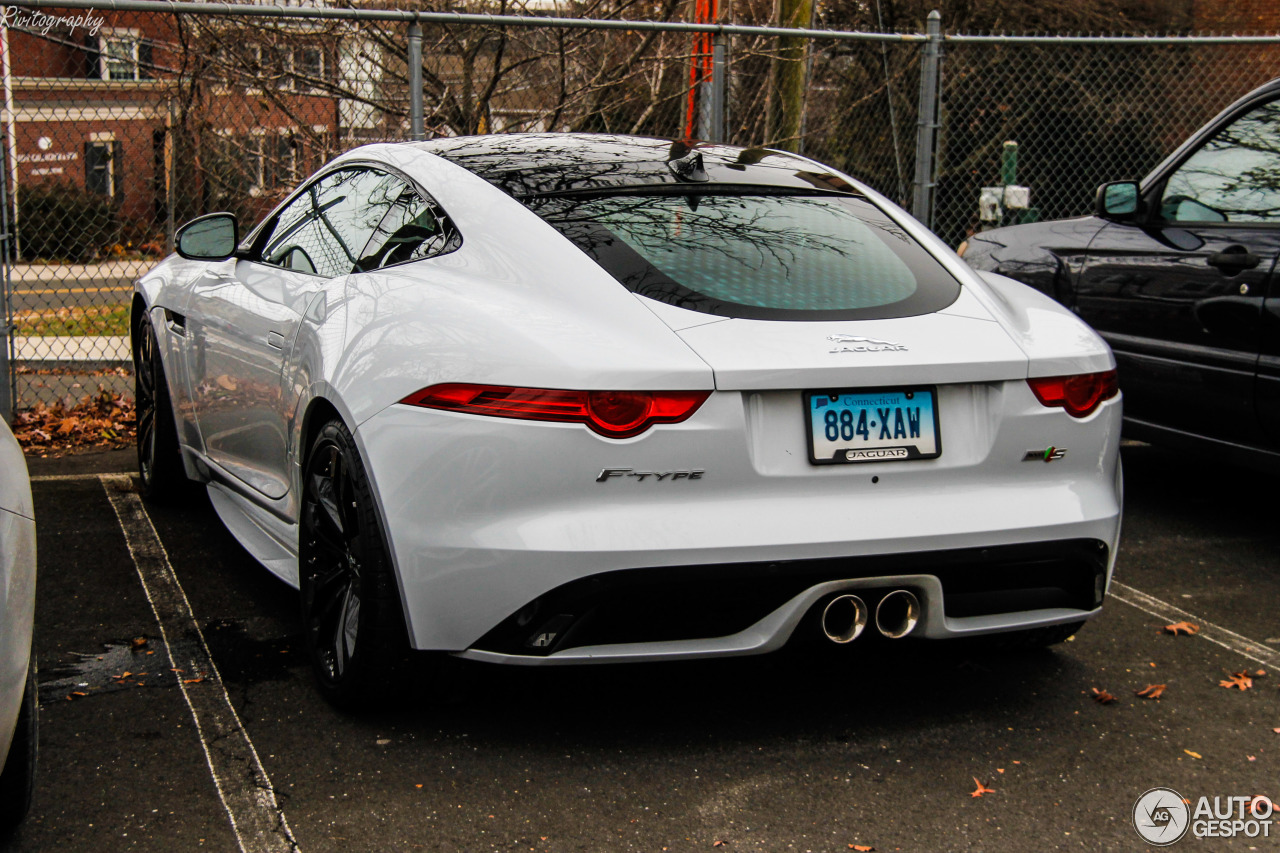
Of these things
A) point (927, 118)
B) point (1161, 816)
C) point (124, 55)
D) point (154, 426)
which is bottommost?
point (1161, 816)

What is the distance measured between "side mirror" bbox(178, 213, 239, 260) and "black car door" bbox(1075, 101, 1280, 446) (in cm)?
366

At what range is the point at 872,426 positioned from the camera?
9.99 ft

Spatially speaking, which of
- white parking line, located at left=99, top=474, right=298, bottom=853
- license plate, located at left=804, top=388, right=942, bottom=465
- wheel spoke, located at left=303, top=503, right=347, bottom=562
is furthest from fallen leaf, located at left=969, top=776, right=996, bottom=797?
wheel spoke, located at left=303, top=503, right=347, bottom=562

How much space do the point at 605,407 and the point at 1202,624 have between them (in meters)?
2.53

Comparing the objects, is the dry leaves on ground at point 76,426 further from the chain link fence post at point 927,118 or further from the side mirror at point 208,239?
the chain link fence post at point 927,118

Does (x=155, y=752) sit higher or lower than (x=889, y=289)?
lower

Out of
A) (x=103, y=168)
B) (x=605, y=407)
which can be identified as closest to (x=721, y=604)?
(x=605, y=407)

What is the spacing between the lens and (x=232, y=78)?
29.8ft

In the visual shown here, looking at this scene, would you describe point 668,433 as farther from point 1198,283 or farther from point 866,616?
point 1198,283

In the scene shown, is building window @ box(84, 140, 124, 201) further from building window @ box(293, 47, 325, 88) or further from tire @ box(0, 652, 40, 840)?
tire @ box(0, 652, 40, 840)

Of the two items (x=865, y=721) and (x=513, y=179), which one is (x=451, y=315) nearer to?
(x=513, y=179)

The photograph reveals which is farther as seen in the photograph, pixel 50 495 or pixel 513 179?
pixel 50 495

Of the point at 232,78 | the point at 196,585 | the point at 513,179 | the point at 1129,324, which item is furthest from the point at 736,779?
the point at 232,78

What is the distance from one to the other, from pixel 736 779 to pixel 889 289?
1300 mm
